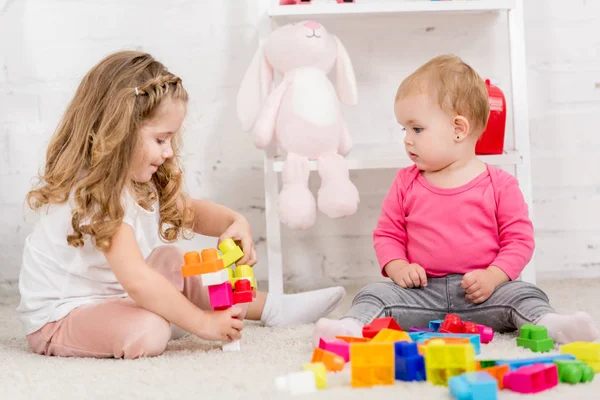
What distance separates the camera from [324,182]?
63.2 inches

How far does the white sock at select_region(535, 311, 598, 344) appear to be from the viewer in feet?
3.78

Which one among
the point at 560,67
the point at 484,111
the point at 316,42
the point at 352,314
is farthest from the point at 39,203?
the point at 560,67

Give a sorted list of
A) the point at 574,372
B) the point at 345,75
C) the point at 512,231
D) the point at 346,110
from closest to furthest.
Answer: the point at 574,372 < the point at 512,231 < the point at 345,75 < the point at 346,110

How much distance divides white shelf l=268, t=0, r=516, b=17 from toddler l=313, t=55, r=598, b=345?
0.27 meters

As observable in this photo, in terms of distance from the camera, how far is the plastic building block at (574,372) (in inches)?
37.5

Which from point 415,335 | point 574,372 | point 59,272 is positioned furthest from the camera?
point 59,272

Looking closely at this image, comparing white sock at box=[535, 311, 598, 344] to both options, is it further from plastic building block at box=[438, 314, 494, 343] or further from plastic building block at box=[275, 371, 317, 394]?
plastic building block at box=[275, 371, 317, 394]

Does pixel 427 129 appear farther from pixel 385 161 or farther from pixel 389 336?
pixel 389 336

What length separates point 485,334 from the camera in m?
1.23

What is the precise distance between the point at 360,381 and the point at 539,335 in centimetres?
31

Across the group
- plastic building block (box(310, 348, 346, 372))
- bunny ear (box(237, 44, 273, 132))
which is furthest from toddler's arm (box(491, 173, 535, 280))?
bunny ear (box(237, 44, 273, 132))

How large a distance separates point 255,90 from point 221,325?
2.07ft

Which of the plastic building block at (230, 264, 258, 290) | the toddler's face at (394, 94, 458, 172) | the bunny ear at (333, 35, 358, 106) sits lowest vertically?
the plastic building block at (230, 264, 258, 290)

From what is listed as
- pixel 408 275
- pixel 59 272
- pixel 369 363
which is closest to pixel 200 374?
pixel 369 363
